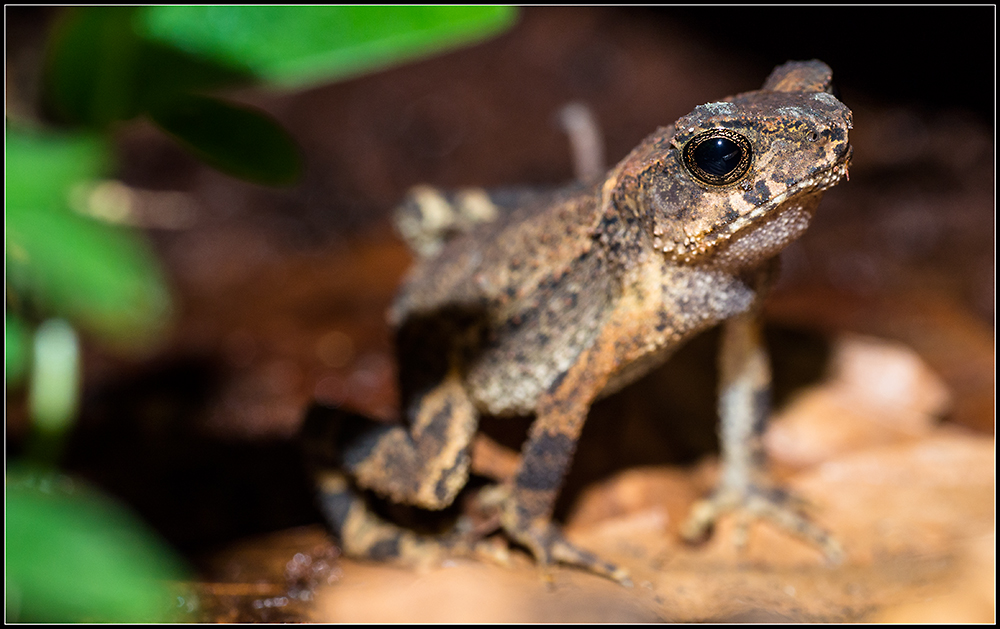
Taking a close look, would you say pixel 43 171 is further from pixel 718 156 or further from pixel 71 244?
pixel 718 156

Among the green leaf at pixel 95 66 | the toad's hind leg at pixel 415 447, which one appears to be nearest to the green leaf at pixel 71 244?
the green leaf at pixel 95 66

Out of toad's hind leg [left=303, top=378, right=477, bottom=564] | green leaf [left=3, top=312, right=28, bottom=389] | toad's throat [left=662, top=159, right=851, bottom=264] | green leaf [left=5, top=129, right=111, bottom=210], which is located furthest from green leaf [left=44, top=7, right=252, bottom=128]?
toad's throat [left=662, top=159, right=851, bottom=264]

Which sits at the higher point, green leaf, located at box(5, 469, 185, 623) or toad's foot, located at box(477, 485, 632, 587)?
toad's foot, located at box(477, 485, 632, 587)

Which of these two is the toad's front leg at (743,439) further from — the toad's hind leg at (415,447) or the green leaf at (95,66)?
the green leaf at (95,66)

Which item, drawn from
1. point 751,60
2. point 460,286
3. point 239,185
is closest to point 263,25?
point 460,286

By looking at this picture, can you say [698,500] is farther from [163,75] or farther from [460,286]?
[163,75]

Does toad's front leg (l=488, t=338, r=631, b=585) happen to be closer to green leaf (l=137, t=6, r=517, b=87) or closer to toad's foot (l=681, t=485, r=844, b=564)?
toad's foot (l=681, t=485, r=844, b=564)
